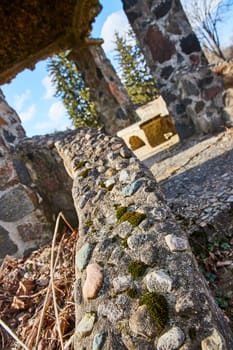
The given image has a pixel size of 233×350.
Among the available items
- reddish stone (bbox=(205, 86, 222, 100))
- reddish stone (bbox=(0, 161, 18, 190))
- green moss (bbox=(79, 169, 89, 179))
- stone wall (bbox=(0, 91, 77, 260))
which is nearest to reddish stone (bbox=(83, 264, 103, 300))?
green moss (bbox=(79, 169, 89, 179))

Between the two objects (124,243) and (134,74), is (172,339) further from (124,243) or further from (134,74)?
(134,74)

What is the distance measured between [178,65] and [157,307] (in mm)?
3089

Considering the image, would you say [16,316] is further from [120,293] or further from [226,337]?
[226,337]

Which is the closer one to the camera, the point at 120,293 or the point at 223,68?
the point at 120,293

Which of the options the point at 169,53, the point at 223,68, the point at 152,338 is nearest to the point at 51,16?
the point at 169,53

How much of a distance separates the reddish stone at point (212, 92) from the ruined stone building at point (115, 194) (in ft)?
0.03

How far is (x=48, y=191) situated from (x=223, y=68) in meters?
2.21

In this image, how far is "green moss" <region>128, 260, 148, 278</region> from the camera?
704 mm

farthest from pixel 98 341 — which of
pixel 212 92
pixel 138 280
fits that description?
Answer: pixel 212 92

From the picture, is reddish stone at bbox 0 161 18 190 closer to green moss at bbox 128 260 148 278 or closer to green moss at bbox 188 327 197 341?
green moss at bbox 128 260 148 278

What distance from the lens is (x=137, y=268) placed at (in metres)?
0.72

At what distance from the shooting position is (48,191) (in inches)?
86.0

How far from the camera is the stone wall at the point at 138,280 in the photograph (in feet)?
1.88

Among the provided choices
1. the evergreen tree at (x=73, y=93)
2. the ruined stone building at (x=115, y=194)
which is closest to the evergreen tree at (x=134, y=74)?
the evergreen tree at (x=73, y=93)
